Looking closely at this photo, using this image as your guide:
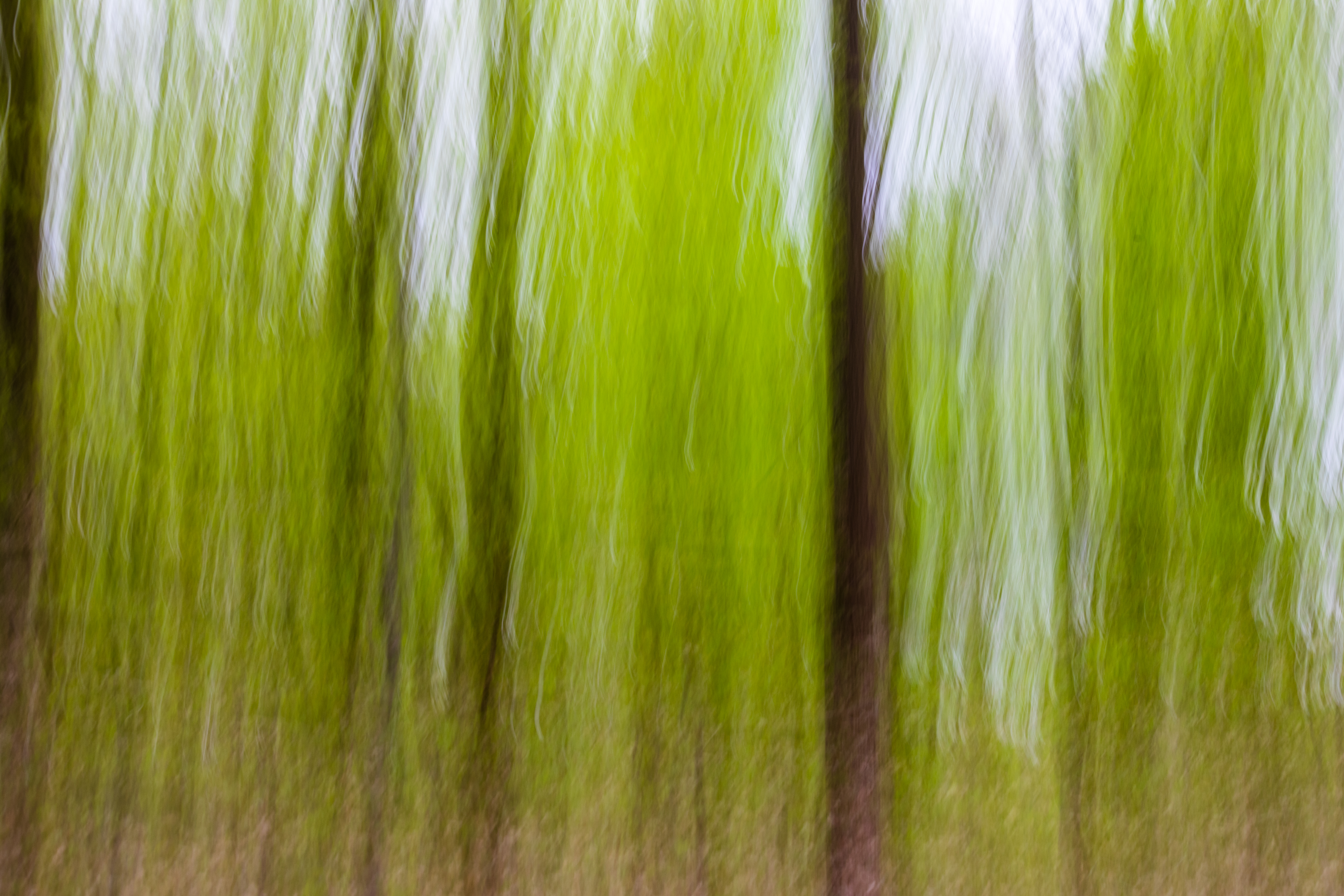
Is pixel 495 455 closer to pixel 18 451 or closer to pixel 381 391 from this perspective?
pixel 381 391

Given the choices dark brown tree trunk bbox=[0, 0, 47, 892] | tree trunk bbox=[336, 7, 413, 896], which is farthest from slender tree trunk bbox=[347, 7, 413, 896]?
dark brown tree trunk bbox=[0, 0, 47, 892]

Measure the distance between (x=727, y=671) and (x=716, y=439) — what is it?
8 centimetres

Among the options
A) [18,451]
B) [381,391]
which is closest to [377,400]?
[381,391]

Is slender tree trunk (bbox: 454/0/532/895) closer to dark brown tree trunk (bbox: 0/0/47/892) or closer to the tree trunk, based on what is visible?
the tree trunk

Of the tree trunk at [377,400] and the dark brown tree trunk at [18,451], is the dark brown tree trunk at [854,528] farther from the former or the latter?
the dark brown tree trunk at [18,451]

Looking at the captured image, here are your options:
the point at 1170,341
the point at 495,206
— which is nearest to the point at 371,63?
the point at 495,206

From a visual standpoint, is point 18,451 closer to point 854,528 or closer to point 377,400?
point 377,400

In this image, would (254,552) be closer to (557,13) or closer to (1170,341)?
(557,13)

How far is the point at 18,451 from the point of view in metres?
0.30

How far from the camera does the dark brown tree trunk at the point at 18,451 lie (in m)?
0.30

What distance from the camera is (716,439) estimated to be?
0.99 feet

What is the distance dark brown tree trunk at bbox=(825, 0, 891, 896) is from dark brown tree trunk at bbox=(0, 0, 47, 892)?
262 millimetres

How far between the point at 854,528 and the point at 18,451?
0.28m

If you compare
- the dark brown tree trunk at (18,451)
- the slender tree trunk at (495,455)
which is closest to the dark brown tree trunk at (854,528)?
the slender tree trunk at (495,455)
